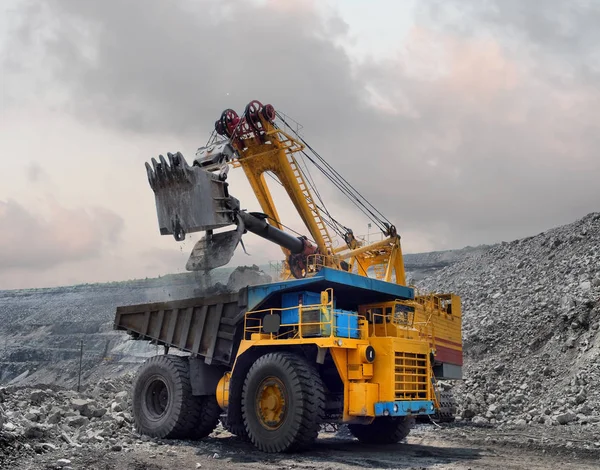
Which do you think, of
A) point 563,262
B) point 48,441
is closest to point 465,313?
point 563,262

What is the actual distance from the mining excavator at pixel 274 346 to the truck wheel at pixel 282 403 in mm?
16

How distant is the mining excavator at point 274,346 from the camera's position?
10.3m

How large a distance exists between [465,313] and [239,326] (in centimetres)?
1543

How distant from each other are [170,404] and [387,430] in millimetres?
4090

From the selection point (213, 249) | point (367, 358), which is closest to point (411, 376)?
point (367, 358)

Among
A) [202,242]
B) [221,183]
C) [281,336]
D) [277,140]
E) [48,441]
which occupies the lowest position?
[48,441]

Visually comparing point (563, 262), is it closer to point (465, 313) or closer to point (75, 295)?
point (465, 313)

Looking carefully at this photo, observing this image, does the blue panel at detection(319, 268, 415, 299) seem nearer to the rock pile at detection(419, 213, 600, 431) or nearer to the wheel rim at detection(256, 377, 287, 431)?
the wheel rim at detection(256, 377, 287, 431)

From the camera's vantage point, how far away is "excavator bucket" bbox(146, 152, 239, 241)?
12844 millimetres

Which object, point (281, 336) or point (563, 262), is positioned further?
point (563, 262)

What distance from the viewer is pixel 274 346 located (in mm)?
11031

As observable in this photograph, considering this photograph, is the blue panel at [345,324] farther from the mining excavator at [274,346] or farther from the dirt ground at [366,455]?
the dirt ground at [366,455]

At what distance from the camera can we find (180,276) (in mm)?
13812

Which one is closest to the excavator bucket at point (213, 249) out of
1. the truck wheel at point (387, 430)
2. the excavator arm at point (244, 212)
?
the excavator arm at point (244, 212)
